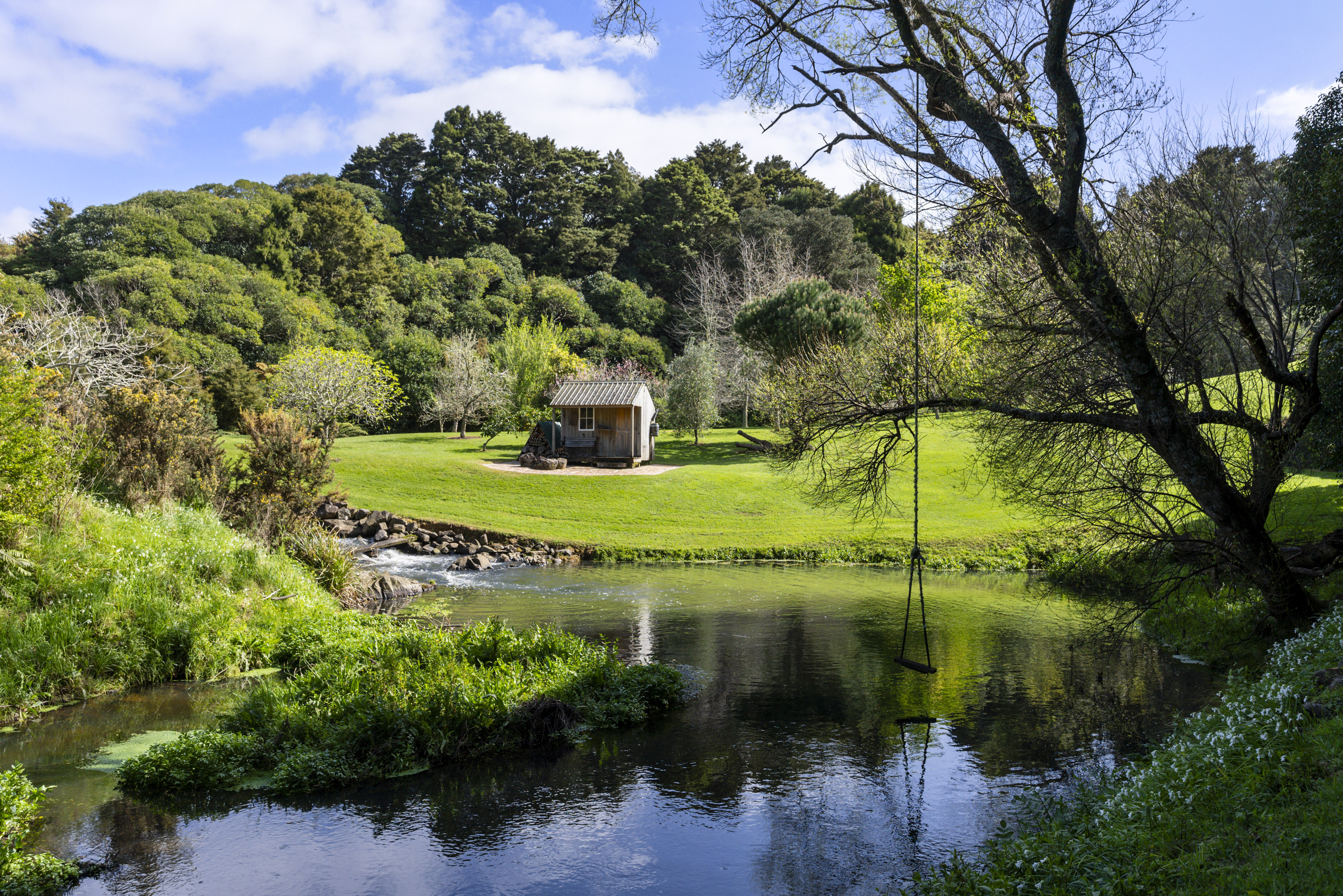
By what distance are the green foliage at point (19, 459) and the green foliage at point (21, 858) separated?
5866mm

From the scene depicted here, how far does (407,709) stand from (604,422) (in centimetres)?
2457

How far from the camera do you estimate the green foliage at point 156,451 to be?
1510 centimetres

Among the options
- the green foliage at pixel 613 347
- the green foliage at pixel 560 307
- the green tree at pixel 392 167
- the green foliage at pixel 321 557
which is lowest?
the green foliage at pixel 321 557

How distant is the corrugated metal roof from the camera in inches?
1248

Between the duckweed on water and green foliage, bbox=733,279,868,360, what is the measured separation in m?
22.9

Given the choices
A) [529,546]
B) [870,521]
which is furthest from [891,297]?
[529,546]

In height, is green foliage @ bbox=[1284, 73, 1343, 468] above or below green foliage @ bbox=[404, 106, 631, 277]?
below

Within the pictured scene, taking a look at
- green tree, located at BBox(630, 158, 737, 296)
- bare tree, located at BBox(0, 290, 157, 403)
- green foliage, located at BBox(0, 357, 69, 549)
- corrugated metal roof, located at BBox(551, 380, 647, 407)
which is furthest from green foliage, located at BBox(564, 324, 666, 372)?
green foliage, located at BBox(0, 357, 69, 549)

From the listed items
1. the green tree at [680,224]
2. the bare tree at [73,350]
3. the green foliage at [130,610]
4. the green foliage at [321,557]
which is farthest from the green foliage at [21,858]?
the green tree at [680,224]

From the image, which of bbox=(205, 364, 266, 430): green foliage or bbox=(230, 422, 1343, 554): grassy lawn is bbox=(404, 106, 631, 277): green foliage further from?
bbox=(230, 422, 1343, 554): grassy lawn

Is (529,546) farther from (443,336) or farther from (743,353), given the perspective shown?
(443,336)

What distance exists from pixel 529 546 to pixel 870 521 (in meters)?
10.5

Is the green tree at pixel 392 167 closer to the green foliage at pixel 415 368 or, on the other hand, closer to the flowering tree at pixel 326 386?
the green foliage at pixel 415 368

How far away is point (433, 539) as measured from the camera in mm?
22516
